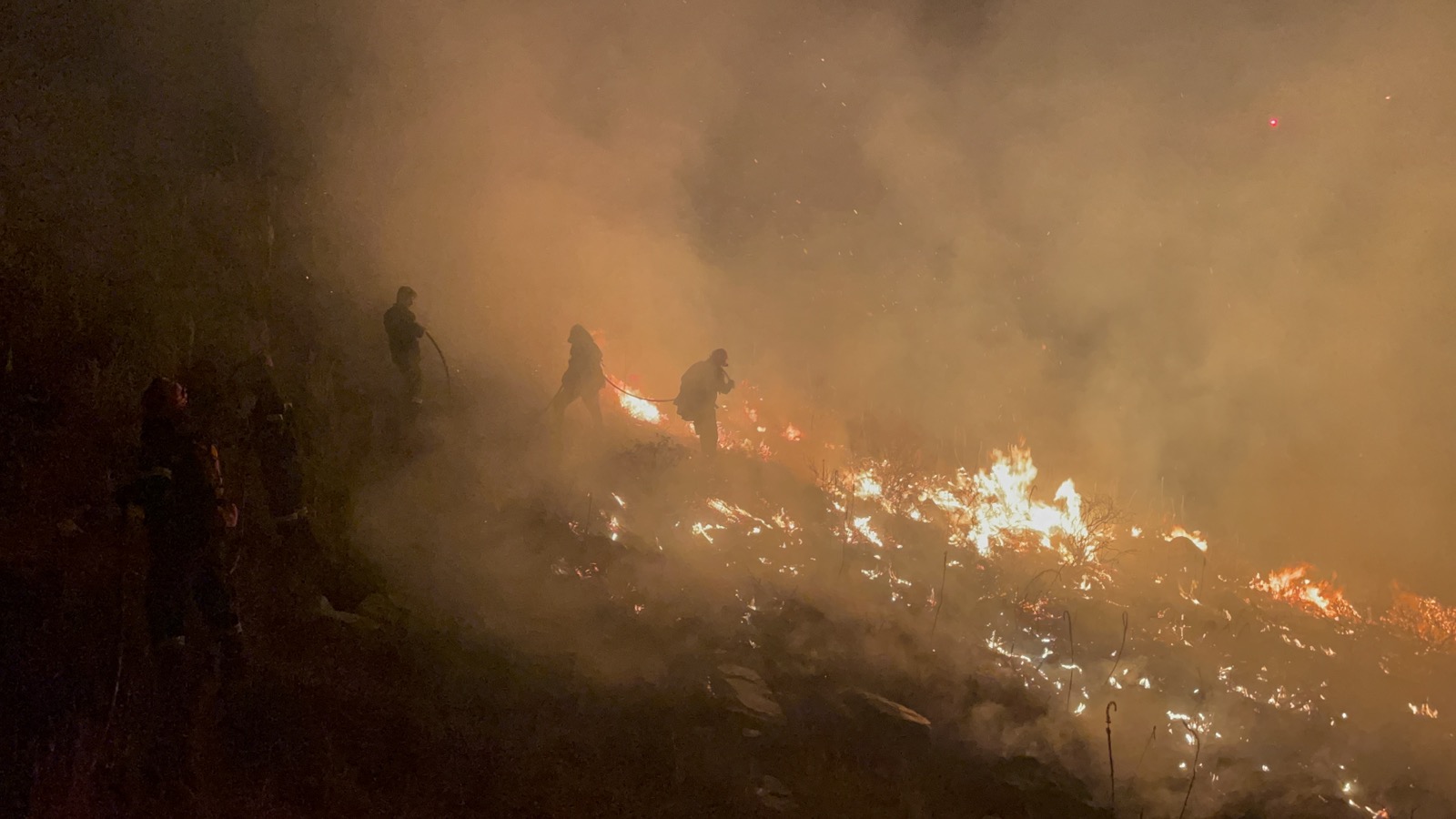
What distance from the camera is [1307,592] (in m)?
10.0

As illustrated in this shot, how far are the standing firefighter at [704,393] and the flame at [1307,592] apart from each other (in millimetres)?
7680

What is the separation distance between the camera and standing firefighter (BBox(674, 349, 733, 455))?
9320 millimetres

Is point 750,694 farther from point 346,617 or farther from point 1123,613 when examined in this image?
point 1123,613

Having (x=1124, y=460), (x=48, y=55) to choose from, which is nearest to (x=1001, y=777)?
(x=1124, y=460)

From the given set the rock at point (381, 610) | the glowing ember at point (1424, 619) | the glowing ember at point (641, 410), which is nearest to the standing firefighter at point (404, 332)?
the rock at point (381, 610)

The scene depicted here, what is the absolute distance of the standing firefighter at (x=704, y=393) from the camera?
9.32 meters

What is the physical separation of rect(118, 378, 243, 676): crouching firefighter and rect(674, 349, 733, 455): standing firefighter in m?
5.69

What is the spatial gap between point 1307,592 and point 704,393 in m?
8.69

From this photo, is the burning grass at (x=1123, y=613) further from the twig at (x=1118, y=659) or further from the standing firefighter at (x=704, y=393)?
the standing firefighter at (x=704, y=393)

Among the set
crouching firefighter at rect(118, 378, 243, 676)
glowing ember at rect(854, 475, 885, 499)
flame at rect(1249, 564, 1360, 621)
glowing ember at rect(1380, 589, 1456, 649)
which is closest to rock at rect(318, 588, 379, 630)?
crouching firefighter at rect(118, 378, 243, 676)

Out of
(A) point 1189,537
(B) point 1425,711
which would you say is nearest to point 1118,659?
(B) point 1425,711

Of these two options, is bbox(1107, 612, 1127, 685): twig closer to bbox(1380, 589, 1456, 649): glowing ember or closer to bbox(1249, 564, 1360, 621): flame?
bbox(1249, 564, 1360, 621): flame

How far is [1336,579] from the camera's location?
10.6 m

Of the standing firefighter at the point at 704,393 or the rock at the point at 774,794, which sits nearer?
the rock at the point at 774,794
